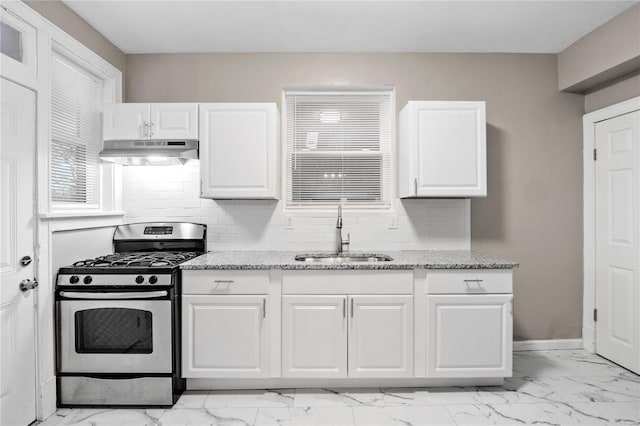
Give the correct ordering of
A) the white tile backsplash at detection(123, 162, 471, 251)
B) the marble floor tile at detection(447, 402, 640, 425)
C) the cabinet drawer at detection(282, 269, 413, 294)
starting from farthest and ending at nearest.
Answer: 1. the white tile backsplash at detection(123, 162, 471, 251)
2. the cabinet drawer at detection(282, 269, 413, 294)
3. the marble floor tile at detection(447, 402, 640, 425)

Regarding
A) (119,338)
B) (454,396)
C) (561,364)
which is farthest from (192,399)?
(561,364)

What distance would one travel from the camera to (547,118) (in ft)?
10.9

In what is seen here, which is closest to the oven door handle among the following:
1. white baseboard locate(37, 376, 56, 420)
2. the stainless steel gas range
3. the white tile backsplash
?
the stainless steel gas range

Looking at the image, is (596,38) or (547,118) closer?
(596,38)

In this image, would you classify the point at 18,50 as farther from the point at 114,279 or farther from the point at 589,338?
the point at 589,338

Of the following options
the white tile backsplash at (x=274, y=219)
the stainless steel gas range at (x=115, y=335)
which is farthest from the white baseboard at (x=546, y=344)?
the stainless steel gas range at (x=115, y=335)

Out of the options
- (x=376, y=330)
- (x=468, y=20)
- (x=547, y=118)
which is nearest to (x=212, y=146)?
(x=376, y=330)

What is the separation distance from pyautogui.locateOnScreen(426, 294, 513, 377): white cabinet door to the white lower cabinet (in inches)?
7.0

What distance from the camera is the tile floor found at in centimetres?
225

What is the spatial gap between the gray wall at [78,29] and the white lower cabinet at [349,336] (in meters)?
2.28

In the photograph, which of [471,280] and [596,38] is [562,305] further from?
[596,38]

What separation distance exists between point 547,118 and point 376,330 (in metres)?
2.37

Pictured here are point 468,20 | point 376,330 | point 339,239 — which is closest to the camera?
point 376,330

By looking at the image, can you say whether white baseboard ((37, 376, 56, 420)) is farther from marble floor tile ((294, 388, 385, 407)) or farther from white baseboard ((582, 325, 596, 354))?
white baseboard ((582, 325, 596, 354))
